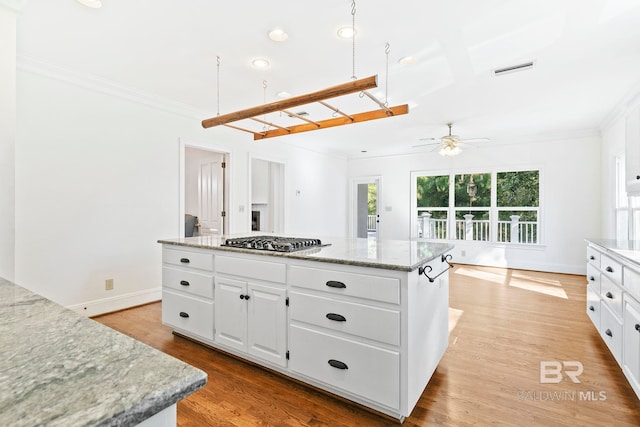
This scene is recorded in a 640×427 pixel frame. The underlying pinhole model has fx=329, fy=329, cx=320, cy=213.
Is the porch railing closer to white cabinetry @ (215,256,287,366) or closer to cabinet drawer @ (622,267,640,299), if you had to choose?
cabinet drawer @ (622,267,640,299)

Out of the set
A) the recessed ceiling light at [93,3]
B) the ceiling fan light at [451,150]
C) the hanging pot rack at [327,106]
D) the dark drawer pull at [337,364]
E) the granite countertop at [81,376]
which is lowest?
the dark drawer pull at [337,364]

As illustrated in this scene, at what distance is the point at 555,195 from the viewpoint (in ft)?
19.2

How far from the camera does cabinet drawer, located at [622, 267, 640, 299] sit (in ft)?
6.07

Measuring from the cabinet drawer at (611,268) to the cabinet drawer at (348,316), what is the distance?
5.40 feet

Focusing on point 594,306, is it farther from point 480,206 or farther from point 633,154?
point 480,206

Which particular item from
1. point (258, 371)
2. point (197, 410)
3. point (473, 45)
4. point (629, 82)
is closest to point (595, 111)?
point (629, 82)

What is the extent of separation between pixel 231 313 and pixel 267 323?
362mm

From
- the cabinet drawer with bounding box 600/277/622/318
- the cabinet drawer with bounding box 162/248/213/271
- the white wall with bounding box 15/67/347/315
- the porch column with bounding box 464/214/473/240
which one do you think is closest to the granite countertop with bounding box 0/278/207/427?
the cabinet drawer with bounding box 162/248/213/271

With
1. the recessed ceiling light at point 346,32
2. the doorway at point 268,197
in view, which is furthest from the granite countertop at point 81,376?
the doorway at point 268,197

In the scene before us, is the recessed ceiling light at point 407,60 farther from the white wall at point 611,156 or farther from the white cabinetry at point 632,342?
the white wall at point 611,156

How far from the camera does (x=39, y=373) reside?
590 millimetres

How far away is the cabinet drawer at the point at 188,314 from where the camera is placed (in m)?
2.60

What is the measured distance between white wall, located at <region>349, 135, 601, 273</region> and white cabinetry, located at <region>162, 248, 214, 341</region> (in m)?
5.57

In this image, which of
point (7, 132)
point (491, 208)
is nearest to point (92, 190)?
point (7, 132)
